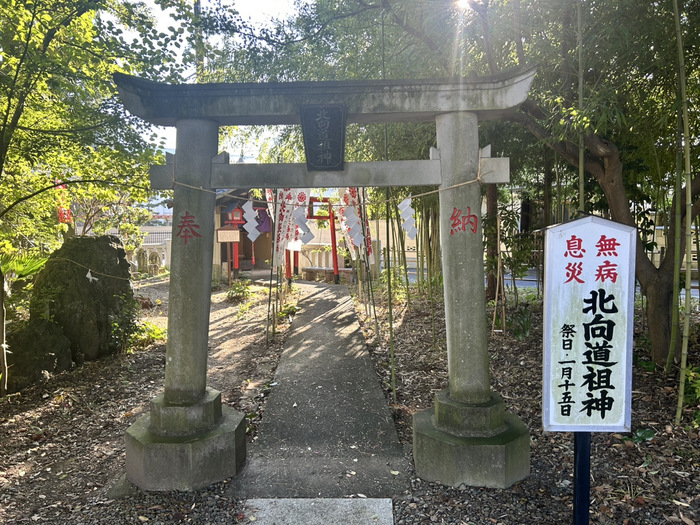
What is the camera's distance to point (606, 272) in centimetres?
246

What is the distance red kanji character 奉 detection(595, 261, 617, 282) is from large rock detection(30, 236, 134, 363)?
20.6 ft

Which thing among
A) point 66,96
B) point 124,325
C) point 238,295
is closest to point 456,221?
point 66,96

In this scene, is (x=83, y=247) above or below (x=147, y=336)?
above

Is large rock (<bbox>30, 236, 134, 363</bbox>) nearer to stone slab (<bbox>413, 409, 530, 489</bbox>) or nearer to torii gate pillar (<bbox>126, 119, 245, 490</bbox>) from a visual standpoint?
torii gate pillar (<bbox>126, 119, 245, 490</bbox>)

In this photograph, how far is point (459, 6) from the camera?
428 centimetres

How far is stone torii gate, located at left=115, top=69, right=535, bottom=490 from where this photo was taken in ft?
10.5

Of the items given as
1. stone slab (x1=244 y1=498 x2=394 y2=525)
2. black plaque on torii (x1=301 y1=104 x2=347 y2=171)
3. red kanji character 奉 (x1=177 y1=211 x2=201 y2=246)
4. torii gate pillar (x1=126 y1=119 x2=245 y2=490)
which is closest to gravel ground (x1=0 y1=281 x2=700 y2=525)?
stone slab (x1=244 y1=498 x2=394 y2=525)

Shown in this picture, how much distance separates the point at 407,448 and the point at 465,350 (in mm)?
1170

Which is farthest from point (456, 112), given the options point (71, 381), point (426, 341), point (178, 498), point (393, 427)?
point (71, 381)

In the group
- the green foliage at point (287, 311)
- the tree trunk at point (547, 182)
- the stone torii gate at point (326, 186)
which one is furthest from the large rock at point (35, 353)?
the tree trunk at point (547, 182)

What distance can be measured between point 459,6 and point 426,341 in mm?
4658

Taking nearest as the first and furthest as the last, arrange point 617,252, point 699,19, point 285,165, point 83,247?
point 617,252
point 285,165
point 699,19
point 83,247

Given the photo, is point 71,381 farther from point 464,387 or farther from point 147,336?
point 464,387

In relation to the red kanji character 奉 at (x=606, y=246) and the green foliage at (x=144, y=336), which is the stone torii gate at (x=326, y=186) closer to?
the red kanji character 奉 at (x=606, y=246)
